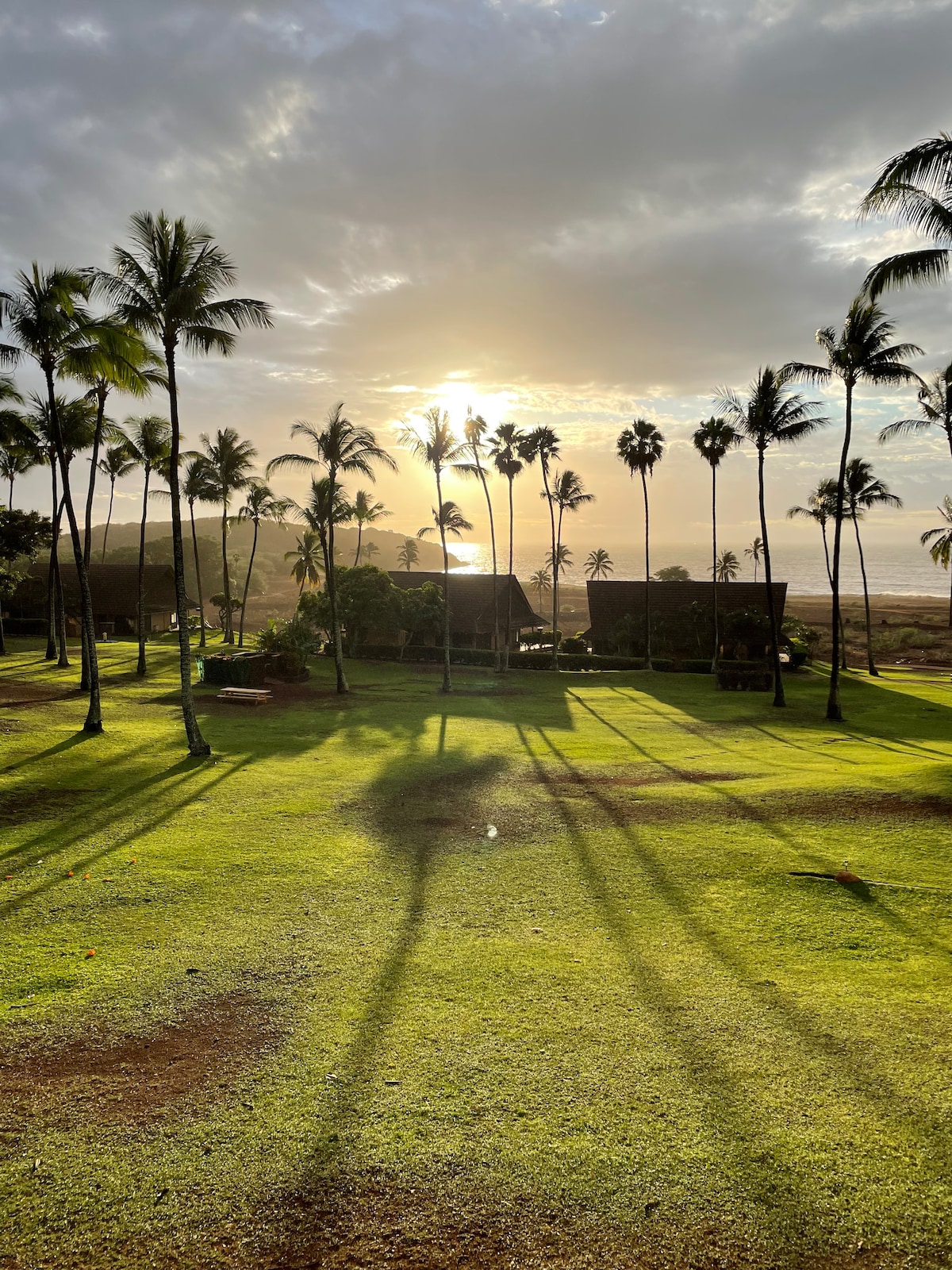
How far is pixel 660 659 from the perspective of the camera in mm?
44062

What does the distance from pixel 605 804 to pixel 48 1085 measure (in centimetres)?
1098

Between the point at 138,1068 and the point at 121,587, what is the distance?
199 ft

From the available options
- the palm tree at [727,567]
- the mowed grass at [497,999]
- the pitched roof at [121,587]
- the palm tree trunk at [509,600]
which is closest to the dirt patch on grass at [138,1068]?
the mowed grass at [497,999]

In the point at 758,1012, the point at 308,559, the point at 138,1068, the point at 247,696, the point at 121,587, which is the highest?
the point at 308,559

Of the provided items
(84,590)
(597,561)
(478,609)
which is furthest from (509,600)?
(597,561)

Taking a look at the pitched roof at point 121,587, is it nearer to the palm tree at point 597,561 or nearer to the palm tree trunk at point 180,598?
the palm tree trunk at point 180,598

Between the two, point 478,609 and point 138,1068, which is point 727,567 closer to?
point 478,609

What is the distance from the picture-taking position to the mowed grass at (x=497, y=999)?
476 cm

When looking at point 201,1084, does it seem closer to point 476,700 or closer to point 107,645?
point 476,700

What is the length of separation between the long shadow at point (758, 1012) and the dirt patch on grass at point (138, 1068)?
3.88m

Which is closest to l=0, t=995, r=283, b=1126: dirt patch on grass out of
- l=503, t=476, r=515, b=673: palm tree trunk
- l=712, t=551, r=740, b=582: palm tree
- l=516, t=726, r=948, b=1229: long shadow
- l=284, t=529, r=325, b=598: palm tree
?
l=516, t=726, r=948, b=1229: long shadow

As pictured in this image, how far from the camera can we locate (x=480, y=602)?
52.0 metres

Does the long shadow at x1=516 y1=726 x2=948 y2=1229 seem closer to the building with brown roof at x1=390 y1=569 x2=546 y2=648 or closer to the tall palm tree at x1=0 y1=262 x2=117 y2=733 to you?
the tall palm tree at x1=0 y1=262 x2=117 y2=733

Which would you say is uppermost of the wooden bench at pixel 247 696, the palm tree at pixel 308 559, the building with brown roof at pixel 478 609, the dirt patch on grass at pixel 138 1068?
the palm tree at pixel 308 559
